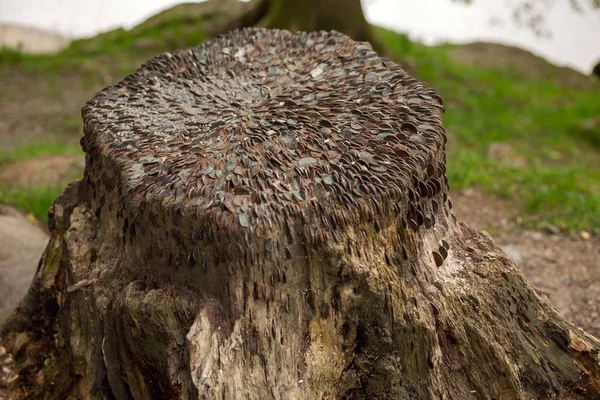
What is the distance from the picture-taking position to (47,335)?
10.1ft

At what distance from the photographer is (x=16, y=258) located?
13.0 feet

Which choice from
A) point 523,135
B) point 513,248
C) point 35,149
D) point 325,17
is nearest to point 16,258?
point 35,149

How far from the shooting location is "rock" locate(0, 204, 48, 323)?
3.71m

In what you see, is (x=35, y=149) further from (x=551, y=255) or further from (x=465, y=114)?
(x=465, y=114)

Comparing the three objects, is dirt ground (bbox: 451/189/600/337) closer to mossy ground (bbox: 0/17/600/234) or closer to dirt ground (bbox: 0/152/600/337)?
dirt ground (bbox: 0/152/600/337)

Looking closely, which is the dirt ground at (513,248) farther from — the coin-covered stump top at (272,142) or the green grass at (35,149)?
the coin-covered stump top at (272,142)

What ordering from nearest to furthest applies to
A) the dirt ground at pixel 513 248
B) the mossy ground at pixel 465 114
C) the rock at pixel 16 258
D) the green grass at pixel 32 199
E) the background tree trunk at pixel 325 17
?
the rock at pixel 16 258, the dirt ground at pixel 513 248, the green grass at pixel 32 199, the mossy ground at pixel 465 114, the background tree trunk at pixel 325 17

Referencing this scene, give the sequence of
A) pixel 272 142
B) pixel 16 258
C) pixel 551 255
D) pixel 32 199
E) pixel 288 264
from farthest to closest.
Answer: pixel 32 199 → pixel 551 255 → pixel 16 258 → pixel 272 142 → pixel 288 264

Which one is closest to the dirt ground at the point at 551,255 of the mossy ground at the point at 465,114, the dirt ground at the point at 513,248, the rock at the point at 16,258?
the dirt ground at the point at 513,248

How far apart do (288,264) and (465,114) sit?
7.31m

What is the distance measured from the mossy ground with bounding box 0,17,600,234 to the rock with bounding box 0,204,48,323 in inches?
32.0

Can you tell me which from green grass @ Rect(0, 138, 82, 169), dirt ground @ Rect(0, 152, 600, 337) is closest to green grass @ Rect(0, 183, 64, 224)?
dirt ground @ Rect(0, 152, 600, 337)

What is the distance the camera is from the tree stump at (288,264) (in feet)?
7.16

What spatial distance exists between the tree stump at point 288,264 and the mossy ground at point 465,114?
2887 mm
